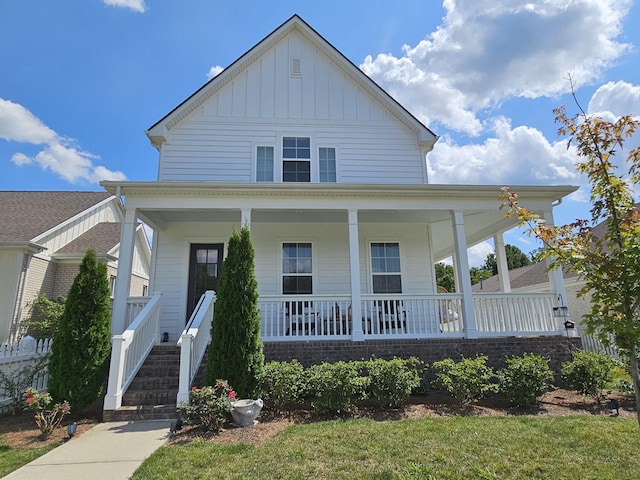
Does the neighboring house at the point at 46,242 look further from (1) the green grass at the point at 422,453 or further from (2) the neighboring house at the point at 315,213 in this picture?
(1) the green grass at the point at 422,453

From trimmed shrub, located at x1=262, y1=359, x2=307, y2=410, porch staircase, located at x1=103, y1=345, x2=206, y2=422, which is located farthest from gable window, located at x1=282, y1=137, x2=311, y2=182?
trimmed shrub, located at x1=262, y1=359, x2=307, y2=410

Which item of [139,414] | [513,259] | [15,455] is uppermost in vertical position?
[513,259]

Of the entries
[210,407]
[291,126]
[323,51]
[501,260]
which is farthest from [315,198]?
[501,260]

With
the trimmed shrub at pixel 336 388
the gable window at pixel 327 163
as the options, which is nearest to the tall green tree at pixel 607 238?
the trimmed shrub at pixel 336 388

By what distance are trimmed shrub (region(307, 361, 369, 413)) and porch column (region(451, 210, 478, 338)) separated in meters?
3.30

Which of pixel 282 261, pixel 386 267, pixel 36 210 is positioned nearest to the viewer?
pixel 282 261

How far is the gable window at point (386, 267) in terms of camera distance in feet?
32.0

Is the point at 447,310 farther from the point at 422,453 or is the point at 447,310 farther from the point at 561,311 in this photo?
the point at 422,453

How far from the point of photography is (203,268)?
9.47 m

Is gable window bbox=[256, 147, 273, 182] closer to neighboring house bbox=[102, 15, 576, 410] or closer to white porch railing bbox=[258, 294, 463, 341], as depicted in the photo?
neighboring house bbox=[102, 15, 576, 410]

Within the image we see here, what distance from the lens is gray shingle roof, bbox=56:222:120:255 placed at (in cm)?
1215

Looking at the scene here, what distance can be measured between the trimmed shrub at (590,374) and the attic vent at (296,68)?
10.0 m

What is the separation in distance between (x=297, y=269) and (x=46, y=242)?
8.43m

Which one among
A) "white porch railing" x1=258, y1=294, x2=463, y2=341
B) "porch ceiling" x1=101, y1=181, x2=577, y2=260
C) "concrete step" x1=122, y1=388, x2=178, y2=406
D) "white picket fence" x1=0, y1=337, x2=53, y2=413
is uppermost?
"porch ceiling" x1=101, y1=181, x2=577, y2=260
